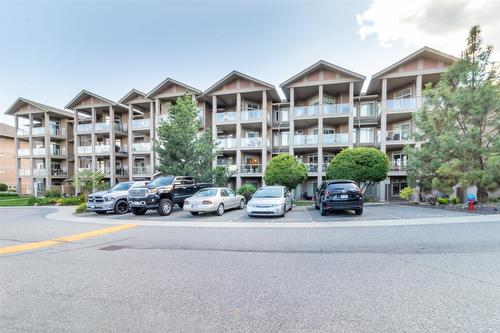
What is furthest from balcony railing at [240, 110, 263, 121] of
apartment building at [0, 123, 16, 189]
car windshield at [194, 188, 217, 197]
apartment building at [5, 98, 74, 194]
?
apartment building at [0, 123, 16, 189]

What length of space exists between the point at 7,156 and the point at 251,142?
48500mm

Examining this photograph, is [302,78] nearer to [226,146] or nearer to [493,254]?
[226,146]

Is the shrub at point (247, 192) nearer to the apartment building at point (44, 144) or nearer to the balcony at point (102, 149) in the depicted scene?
the balcony at point (102, 149)

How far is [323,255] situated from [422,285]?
2.10m

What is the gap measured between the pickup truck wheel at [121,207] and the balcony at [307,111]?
57.2 feet

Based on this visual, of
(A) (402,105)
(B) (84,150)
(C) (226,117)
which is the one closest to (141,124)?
(B) (84,150)

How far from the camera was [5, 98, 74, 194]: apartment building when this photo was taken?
31.4 m

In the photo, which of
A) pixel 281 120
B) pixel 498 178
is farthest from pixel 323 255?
pixel 281 120

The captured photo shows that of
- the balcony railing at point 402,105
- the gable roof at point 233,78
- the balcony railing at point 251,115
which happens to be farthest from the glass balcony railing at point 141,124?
the balcony railing at point 402,105

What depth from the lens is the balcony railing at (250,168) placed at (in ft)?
77.7

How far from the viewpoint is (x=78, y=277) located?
14.9 ft

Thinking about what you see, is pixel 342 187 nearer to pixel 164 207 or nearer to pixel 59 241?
pixel 164 207

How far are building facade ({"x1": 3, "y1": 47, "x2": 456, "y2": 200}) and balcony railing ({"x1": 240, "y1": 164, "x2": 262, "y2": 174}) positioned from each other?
109 millimetres

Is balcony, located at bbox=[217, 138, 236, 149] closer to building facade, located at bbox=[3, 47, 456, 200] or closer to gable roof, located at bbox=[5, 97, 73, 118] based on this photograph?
building facade, located at bbox=[3, 47, 456, 200]
